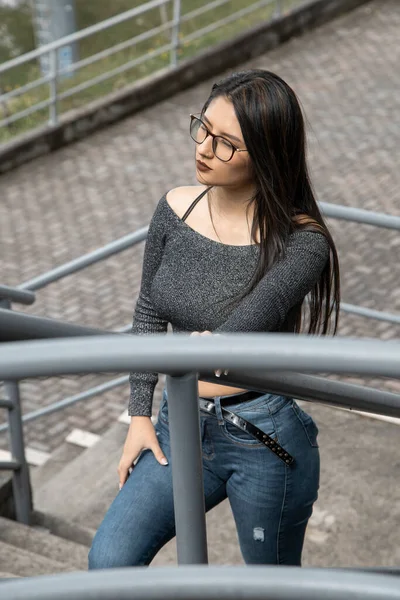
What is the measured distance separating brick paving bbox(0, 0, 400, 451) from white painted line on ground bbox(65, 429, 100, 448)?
0.41 meters

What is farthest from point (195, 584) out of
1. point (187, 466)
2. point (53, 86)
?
point (53, 86)

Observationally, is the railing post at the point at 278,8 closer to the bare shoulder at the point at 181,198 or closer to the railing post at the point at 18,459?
the railing post at the point at 18,459

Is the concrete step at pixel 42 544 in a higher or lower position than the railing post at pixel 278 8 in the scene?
higher

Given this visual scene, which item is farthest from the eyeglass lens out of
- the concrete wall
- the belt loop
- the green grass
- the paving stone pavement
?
the green grass

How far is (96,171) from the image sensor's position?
10102 mm

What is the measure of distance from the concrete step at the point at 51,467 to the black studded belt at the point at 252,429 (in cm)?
274

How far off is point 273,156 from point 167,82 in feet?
31.8

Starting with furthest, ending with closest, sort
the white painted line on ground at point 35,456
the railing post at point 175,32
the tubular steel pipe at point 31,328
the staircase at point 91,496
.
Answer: the railing post at point 175,32 < the white painted line on ground at point 35,456 < the staircase at point 91,496 < the tubular steel pipe at point 31,328

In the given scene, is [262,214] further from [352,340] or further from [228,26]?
[228,26]

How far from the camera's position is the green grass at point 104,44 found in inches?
462

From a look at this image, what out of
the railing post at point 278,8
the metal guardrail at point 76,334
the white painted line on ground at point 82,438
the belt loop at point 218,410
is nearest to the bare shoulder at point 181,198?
the belt loop at point 218,410

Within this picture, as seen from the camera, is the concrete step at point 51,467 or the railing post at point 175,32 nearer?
the concrete step at point 51,467

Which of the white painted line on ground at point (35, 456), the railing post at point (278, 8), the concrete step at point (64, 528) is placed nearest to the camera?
the concrete step at point (64, 528)

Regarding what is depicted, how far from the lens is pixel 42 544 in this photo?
12.8 ft
